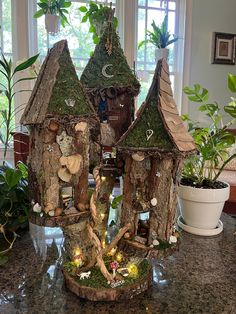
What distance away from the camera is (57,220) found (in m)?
0.67

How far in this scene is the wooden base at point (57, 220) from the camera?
0.67 metres

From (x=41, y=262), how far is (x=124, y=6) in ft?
10.6

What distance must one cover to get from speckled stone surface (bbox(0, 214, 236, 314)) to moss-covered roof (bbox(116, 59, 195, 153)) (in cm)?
36

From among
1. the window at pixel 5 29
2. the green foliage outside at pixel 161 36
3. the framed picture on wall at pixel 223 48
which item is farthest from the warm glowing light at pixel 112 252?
the framed picture on wall at pixel 223 48

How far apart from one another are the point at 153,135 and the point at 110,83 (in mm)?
218

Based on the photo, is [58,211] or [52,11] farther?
[52,11]

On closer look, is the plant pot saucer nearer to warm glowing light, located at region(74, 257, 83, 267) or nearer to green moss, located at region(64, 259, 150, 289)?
green moss, located at region(64, 259, 150, 289)

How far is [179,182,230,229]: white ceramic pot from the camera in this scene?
1069 millimetres

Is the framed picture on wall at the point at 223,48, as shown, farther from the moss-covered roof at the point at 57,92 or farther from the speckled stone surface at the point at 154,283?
the moss-covered roof at the point at 57,92

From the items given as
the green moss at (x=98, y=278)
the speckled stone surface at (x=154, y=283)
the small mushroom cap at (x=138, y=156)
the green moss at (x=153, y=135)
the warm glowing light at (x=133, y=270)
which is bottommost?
the speckled stone surface at (x=154, y=283)

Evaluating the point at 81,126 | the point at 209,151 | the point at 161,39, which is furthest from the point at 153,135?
the point at 161,39

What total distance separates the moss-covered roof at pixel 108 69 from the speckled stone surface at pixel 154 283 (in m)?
0.53

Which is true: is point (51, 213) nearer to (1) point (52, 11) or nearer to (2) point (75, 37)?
(1) point (52, 11)

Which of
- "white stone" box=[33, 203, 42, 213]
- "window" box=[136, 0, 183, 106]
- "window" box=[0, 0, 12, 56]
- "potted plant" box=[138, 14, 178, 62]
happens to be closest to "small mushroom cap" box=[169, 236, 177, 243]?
"white stone" box=[33, 203, 42, 213]
